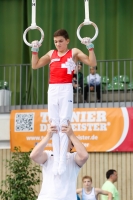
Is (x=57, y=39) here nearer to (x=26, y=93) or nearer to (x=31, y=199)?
(x=31, y=199)

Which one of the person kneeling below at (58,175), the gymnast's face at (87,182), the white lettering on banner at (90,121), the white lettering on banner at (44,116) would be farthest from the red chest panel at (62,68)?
the white lettering on banner at (44,116)

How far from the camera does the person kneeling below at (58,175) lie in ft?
19.3

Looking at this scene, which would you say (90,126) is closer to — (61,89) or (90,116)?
(90,116)

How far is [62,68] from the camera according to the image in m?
6.05

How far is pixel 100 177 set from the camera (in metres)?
13.1

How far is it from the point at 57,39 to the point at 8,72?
31.4 ft

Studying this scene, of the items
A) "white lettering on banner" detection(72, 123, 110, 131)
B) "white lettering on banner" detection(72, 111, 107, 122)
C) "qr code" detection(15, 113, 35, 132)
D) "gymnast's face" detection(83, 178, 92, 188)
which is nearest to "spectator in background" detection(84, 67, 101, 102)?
"white lettering on banner" detection(72, 111, 107, 122)

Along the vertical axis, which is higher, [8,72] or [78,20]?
[78,20]

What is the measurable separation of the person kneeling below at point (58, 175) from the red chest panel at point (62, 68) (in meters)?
0.47

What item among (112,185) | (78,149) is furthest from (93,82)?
(78,149)

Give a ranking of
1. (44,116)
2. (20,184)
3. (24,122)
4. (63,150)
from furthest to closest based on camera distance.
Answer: (24,122)
(44,116)
(20,184)
(63,150)

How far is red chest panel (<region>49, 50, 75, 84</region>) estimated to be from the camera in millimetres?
6055

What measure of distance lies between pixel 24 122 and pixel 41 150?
24.7 ft

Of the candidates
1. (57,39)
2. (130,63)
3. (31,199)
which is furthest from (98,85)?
(57,39)
